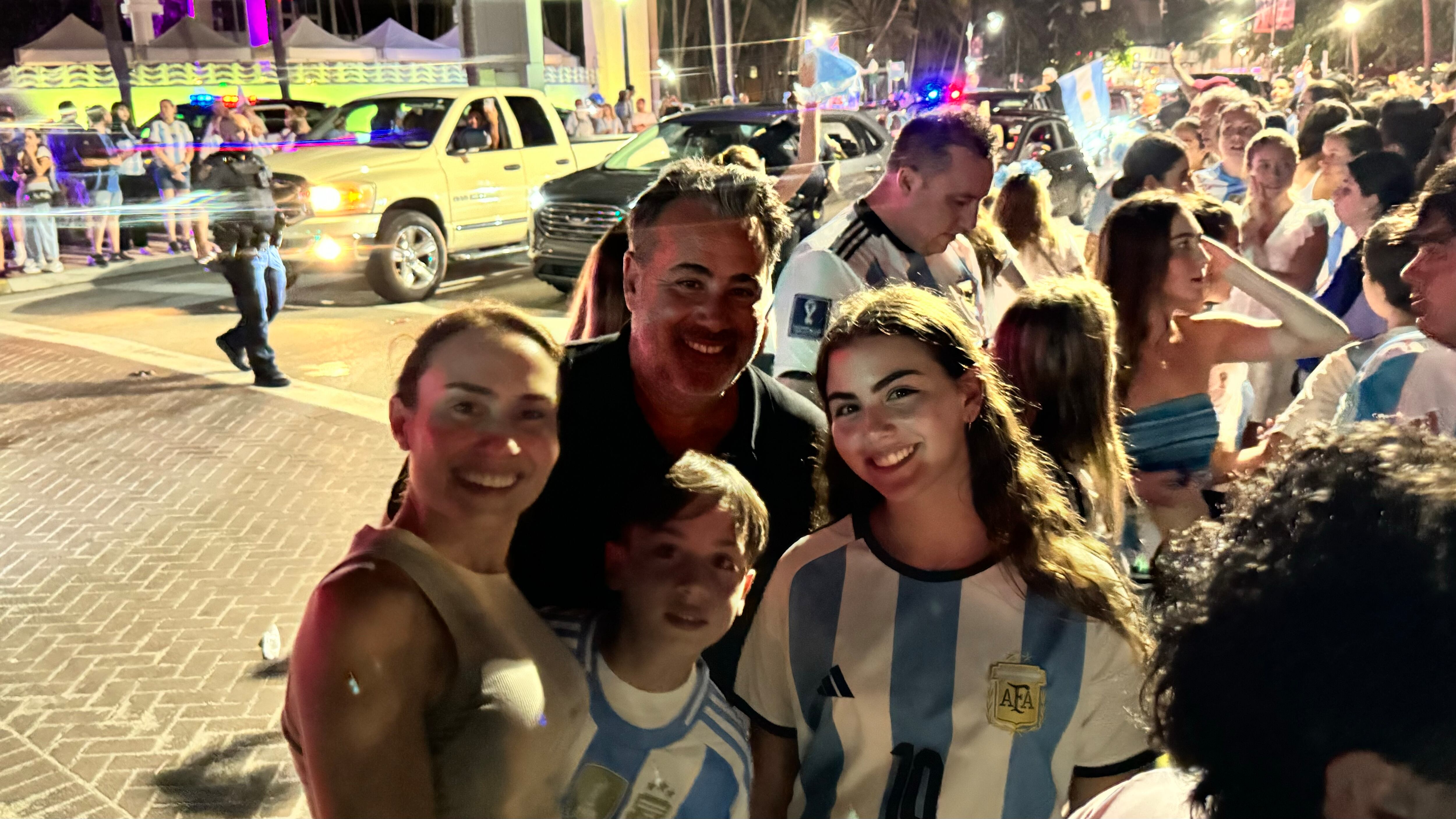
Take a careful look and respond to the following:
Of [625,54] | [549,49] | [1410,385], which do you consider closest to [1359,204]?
[1410,385]

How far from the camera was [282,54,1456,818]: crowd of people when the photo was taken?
2.34 ft

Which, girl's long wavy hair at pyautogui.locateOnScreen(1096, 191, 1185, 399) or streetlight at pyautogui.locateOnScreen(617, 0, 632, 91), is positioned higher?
streetlight at pyautogui.locateOnScreen(617, 0, 632, 91)

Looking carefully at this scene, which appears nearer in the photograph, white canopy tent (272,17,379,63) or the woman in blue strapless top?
white canopy tent (272,17,379,63)

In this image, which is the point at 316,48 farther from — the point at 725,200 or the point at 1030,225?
the point at 1030,225

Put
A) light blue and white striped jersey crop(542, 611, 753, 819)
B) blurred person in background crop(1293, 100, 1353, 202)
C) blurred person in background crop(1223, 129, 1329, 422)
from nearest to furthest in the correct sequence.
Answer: light blue and white striped jersey crop(542, 611, 753, 819)
blurred person in background crop(1223, 129, 1329, 422)
blurred person in background crop(1293, 100, 1353, 202)

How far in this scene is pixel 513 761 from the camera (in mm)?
908

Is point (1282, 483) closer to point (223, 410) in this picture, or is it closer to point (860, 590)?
point (860, 590)

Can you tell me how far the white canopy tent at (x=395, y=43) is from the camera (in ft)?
4.07

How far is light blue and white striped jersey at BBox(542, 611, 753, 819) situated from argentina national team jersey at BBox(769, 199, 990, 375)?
26.8 inches

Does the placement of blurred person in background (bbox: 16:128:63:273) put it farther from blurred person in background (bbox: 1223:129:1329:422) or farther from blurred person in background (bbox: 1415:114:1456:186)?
blurred person in background (bbox: 1415:114:1456:186)

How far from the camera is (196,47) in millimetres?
1185

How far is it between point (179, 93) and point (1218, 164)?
14.5ft

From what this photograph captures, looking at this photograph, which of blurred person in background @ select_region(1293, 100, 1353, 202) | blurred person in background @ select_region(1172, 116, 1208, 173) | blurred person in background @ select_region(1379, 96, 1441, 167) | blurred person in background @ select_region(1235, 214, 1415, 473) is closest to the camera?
blurred person in background @ select_region(1235, 214, 1415, 473)

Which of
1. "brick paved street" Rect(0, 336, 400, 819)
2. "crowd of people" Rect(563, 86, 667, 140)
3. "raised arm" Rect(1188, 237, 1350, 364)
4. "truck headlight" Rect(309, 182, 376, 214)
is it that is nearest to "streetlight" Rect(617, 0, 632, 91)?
"crowd of people" Rect(563, 86, 667, 140)
